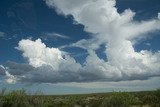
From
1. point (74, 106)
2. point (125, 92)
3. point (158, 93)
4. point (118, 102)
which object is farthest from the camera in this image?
point (158, 93)

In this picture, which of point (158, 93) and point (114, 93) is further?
point (158, 93)

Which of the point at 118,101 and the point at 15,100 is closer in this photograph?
the point at 15,100

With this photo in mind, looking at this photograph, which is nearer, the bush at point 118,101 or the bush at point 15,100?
the bush at point 15,100

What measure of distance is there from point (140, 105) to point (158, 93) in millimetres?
5954

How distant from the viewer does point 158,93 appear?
6625cm

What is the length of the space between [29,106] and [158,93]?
40.6 meters

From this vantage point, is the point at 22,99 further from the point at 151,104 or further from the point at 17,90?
the point at 151,104

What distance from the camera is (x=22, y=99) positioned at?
32.6 m

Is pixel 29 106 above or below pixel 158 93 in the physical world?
below

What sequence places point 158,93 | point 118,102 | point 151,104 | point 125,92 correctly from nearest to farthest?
point 118,102, point 125,92, point 151,104, point 158,93

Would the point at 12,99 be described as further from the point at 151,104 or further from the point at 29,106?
the point at 151,104

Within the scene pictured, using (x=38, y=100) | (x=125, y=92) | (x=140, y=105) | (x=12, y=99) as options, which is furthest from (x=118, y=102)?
(x=140, y=105)

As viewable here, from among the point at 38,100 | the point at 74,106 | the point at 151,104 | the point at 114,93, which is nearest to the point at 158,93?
the point at 151,104

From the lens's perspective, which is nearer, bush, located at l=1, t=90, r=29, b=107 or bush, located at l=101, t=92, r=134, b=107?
bush, located at l=1, t=90, r=29, b=107
